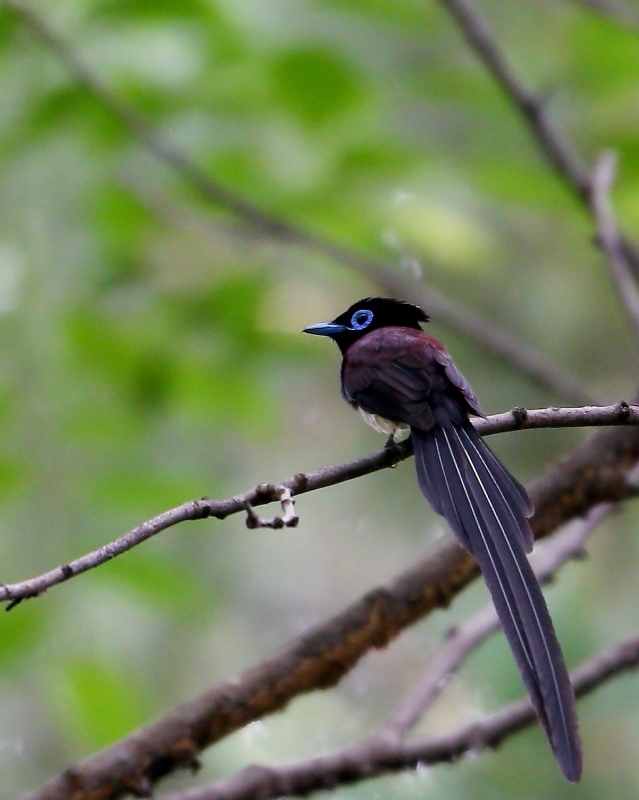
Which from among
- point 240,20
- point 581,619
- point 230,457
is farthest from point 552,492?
point 230,457

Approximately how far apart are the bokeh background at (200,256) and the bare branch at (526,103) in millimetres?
87

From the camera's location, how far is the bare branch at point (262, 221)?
11.3 feet

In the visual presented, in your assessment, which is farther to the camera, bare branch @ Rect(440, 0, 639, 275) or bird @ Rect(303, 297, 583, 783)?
bare branch @ Rect(440, 0, 639, 275)

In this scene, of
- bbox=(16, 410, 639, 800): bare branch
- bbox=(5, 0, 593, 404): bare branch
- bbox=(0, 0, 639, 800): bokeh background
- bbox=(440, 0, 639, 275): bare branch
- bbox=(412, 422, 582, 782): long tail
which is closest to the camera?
bbox=(412, 422, 582, 782): long tail

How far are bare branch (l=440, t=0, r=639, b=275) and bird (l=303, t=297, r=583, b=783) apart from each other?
2.25 feet

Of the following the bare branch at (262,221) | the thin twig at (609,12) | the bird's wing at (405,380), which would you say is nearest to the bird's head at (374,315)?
the bare branch at (262,221)

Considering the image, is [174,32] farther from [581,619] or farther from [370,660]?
[370,660]

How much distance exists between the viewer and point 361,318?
385cm

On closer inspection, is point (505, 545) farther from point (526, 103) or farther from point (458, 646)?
point (526, 103)

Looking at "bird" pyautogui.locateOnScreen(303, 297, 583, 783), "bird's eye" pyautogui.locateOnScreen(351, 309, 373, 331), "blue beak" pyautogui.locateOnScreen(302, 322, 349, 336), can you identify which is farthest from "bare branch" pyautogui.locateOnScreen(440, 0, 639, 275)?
"blue beak" pyautogui.locateOnScreen(302, 322, 349, 336)

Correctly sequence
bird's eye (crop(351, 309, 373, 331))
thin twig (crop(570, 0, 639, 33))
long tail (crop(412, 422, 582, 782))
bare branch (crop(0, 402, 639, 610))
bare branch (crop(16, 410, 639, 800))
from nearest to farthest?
bare branch (crop(0, 402, 639, 610)) → long tail (crop(412, 422, 582, 782)) → bare branch (crop(16, 410, 639, 800)) → thin twig (crop(570, 0, 639, 33)) → bird's eye (crop(351, 309, 373, 331))

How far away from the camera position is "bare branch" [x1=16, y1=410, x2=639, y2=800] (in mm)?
2822

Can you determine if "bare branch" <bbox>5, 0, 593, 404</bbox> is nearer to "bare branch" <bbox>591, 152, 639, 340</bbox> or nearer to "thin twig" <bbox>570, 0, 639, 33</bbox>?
"bare branch" <bbox>591, 152, 639, 340</bbox>

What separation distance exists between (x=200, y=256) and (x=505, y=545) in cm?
192
